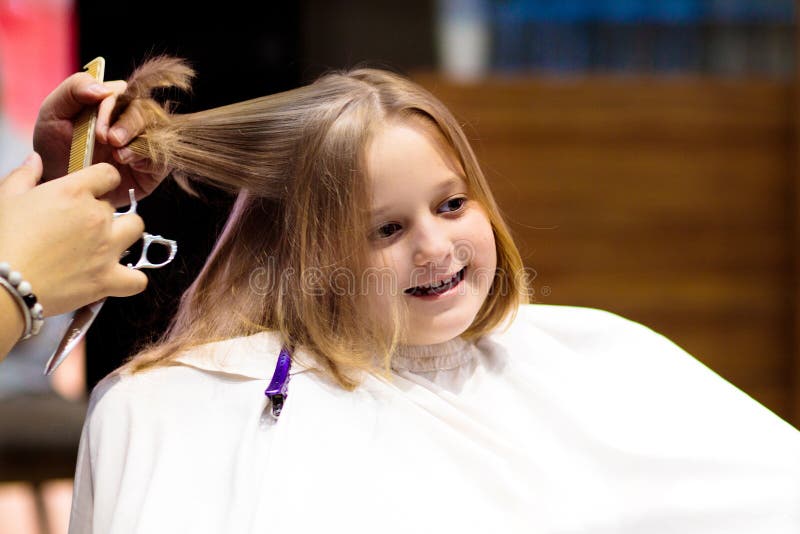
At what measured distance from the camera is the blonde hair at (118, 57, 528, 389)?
96cm

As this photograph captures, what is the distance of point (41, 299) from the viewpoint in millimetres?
759

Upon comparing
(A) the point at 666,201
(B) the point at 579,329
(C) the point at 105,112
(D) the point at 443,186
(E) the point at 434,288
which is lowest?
(A) the point at 666,201

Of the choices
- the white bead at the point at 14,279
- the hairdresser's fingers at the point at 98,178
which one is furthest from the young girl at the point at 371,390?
the white bead at the point at 14,279

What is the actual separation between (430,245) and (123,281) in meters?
0.30

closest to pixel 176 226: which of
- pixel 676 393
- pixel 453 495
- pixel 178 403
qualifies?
pixel 178 403

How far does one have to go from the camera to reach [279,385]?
36.2 inches

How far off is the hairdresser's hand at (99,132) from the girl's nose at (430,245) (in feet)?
0.91

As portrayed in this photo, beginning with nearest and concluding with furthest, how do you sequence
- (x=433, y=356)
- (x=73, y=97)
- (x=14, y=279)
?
(x=14, y=279) < (x=73, y=97) < (x=433, y=356)

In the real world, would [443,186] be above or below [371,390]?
above

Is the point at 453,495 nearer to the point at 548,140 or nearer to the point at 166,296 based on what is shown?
the point at 166,296

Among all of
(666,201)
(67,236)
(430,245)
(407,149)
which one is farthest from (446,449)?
(666,201)

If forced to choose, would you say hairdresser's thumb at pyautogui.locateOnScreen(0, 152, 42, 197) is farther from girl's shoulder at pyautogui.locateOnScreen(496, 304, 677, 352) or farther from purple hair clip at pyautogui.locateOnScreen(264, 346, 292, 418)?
girl's shoulder at pyautogui.locateOnScreen(496, 304, 677, 352)

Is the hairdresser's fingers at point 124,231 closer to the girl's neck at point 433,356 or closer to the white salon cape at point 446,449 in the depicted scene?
the white salon cape at point 446,449

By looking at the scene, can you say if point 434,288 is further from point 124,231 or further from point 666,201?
point 666,201
